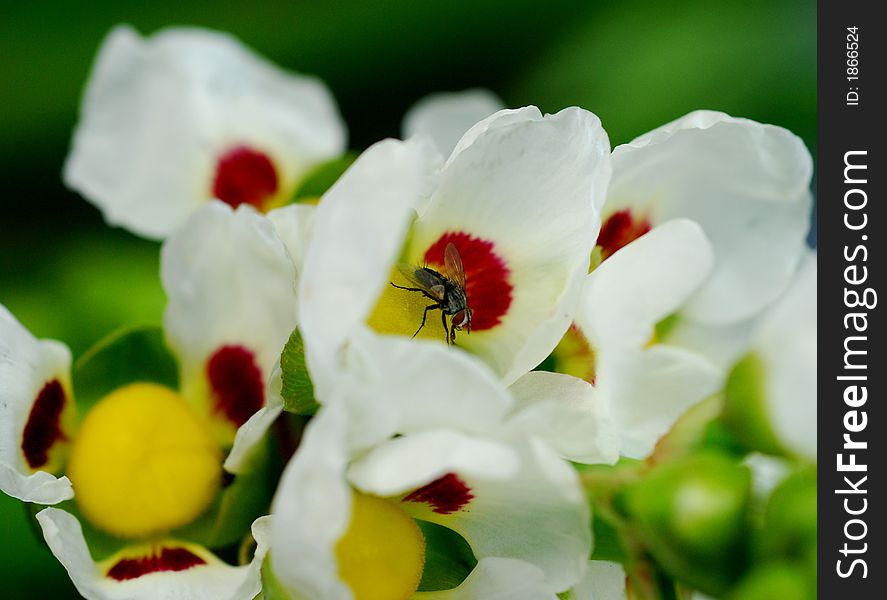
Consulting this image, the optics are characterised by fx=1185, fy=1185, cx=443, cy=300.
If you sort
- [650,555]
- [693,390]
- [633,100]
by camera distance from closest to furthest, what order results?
[650,555] < [693,390] < [633,100]

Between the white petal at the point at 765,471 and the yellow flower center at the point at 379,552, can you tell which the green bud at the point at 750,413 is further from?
the yellow flower center at the point at 379,552

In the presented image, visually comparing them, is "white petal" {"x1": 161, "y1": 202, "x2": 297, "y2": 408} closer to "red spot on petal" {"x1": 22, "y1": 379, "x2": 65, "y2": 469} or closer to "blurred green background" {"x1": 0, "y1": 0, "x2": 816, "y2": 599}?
"red spot on petal" {"x1": 22, "y1": 379, "x2": 65, "y2": 469}

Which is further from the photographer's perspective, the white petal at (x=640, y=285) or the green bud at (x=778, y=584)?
the white petal at (x=640, y=285)

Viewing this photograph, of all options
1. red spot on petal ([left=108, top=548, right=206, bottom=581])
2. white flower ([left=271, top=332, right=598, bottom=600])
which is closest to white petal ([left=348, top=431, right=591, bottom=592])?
white flower ([left=271, top=332, right=598, bottom=600])

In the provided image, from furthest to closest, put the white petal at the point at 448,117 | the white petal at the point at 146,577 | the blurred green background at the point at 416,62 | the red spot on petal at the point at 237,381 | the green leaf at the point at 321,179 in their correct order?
1. the blurred green background at the point at 416,62
2. the white petal at the point at 448,117
3. the green leaf at the point at 321,179
4. the red spot on petal at the point at 237,381
5. the white petal at the point at 146,577

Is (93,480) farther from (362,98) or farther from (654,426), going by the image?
(362,98)

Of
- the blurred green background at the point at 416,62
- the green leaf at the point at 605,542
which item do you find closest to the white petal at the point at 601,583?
the green leaf at the point at 605,542
